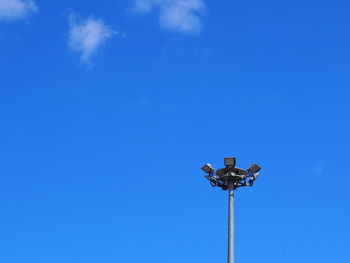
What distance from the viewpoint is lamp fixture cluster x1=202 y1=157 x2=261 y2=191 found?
31.4 m

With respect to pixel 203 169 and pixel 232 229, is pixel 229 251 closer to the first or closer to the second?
pixel 232 229

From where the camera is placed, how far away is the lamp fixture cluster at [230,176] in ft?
103

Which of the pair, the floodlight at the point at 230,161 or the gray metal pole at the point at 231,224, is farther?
the floodlight at the point at 230,161

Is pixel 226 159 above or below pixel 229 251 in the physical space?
above

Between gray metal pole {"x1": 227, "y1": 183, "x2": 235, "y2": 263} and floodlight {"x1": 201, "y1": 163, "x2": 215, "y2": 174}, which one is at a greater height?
floodlight {"x1": 201, "y1": 163, "x2": 215, "y2": 174}

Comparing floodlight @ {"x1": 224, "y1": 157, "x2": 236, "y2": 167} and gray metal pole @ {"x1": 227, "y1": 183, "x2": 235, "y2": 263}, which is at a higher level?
floodlight @ {"x1": 224, "y1": 157, "x2": 236, "y2": 167}

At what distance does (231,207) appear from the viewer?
31375 mm

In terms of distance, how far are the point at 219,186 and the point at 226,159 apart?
42.2 inches

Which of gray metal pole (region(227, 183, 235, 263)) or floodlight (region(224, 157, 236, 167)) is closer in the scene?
gray metal pole (region(227, 183, 235, 263))

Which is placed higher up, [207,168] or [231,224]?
[207,168]

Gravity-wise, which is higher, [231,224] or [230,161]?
[230,161]

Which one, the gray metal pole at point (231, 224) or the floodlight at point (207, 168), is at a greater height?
the floodlight at point (207, 168)

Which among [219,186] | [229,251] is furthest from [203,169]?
[229,251]

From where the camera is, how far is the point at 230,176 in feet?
103
